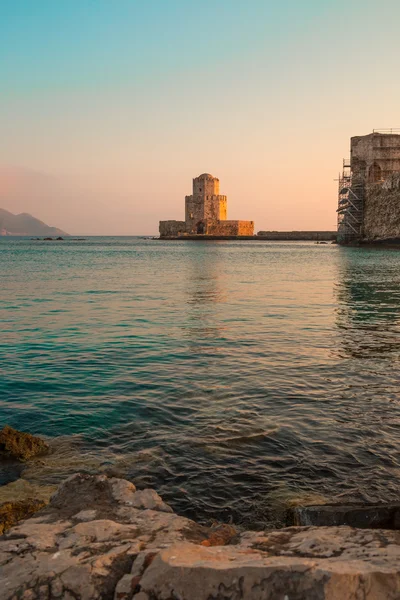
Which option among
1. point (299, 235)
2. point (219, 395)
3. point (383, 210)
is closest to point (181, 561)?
point (219, 395)

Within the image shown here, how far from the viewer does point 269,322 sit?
16562 mm

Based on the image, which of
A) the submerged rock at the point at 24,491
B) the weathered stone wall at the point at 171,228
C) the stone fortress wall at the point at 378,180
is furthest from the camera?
the weathered stone wall at the point at 171,228

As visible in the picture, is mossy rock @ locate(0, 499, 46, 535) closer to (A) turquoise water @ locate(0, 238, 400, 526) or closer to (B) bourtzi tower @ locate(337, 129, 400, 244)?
(A) turquoise water @ locate(0, 238, 400, 526)

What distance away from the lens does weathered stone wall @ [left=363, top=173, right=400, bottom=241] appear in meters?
72.9

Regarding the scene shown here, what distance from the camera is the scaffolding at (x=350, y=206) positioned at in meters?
81.7

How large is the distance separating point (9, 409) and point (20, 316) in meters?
10.3

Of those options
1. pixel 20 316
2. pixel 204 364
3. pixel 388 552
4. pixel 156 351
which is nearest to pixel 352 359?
pixel 204 364

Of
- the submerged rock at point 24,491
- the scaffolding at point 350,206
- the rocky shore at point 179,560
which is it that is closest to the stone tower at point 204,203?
the scaffolding at point 350,206

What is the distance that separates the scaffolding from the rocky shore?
82.4 m

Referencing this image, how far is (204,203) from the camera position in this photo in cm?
13188

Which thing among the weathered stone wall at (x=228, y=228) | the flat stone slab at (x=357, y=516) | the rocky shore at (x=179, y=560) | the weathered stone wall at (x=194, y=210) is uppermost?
the weathered stone wall at (x=194, y=210)

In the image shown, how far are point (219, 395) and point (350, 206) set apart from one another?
78507 millimetres

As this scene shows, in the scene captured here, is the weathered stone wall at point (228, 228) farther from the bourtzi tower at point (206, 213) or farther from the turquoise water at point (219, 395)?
the turquoise water at point (219, 395)

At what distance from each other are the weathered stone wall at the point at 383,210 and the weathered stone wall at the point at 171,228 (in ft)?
225
